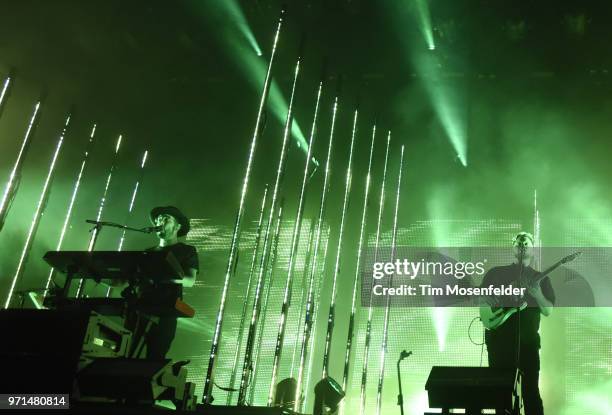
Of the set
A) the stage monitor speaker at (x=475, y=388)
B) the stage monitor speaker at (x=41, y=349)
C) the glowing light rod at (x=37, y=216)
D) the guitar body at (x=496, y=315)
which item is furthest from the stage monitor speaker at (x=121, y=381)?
the glowing light rod at (x=37, y=216)

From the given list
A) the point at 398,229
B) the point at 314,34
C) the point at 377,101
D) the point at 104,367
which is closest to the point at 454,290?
the point at 398,229

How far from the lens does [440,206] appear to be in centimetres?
704

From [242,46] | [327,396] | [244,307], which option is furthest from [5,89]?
[327,396]

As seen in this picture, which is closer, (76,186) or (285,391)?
(285,391)

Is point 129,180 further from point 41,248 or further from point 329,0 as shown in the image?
point 329,0

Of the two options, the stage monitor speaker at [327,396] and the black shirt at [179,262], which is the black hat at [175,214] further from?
the stage monitor speaker at [327,396]

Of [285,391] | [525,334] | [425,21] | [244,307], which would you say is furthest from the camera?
[244,307]

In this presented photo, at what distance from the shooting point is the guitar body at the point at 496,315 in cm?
388

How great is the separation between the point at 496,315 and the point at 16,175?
542 centimetres

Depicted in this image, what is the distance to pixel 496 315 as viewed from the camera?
13.1ft

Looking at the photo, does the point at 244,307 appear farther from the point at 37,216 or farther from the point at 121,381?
the point at 121,381

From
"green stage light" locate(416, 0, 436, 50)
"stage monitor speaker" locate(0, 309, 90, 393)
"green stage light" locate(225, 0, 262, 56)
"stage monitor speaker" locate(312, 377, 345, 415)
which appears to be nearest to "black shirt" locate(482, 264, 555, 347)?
"stage monitor speaker" locate(312, 377, 345, 415)

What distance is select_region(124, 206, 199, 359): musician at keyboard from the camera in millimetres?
3106

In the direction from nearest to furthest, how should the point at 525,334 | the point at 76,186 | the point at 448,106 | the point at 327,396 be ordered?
1. the point at 525,334
2. the point at 327,396
3. the point at 448,106
4. the point at 76,186
